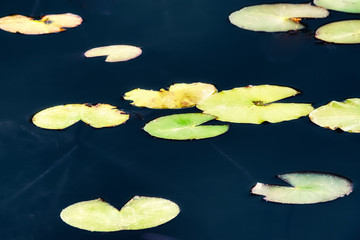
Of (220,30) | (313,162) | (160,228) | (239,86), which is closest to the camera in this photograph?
(160,228)

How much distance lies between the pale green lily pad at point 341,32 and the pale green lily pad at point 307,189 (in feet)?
2.44

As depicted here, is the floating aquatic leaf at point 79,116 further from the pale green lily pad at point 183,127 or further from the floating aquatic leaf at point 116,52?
the floating aquatic leaf at point 116,52

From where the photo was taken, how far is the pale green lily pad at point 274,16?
2012 millimetres

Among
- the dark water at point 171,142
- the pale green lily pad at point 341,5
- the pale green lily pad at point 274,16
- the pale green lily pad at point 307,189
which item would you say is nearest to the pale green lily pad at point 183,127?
the dark water at point 171,142

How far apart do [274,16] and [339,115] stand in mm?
675

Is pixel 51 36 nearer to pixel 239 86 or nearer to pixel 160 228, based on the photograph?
pixel 239 86

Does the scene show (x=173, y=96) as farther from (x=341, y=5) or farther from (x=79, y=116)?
(x=341, y=5)

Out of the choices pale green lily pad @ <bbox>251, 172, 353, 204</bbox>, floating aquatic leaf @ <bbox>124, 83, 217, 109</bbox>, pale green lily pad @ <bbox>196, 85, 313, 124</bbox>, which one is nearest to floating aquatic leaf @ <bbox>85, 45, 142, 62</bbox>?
floating aquatic leaf @ <bbox>124, 83, 217, 109</bbox>

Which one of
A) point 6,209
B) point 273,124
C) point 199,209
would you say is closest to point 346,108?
point 273,124

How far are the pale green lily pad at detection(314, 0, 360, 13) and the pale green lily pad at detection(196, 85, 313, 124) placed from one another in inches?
25.3

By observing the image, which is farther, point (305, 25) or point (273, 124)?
point (305, 25)

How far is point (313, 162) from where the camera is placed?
1375 mm

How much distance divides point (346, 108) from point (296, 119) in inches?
5.6

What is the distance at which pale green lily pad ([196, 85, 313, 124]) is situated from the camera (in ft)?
5.03
